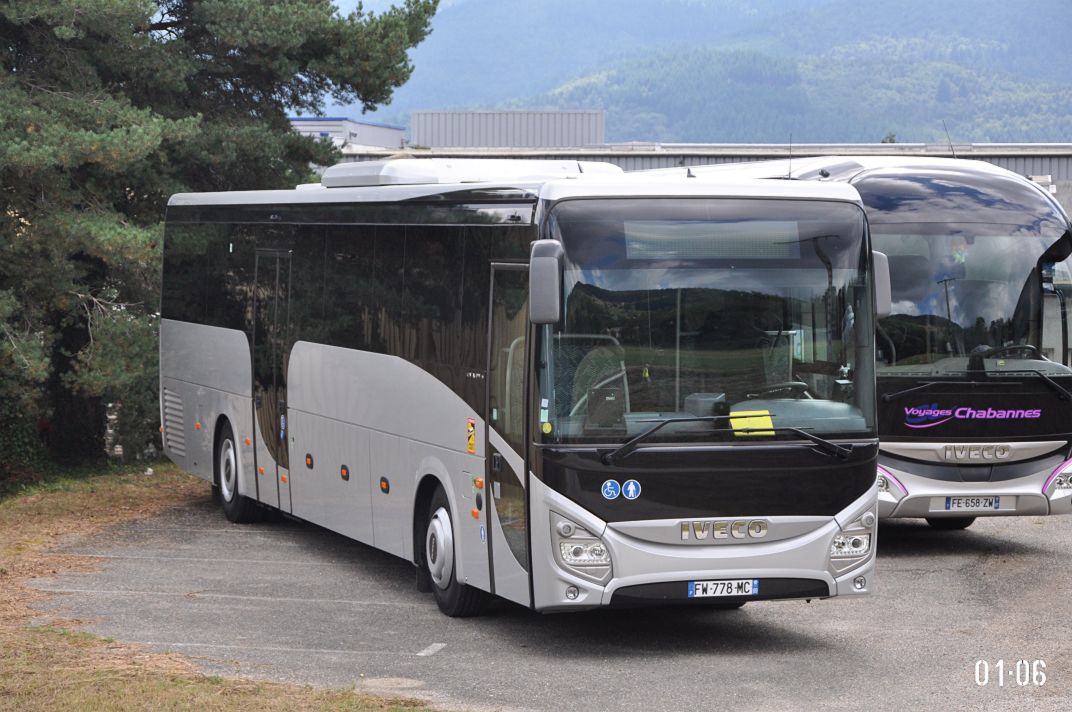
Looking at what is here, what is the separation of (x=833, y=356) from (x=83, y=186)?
1460 centimetres

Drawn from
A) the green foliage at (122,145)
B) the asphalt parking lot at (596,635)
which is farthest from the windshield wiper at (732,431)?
the green foliage at (122,145)

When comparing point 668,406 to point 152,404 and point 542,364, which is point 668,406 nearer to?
point 542,364

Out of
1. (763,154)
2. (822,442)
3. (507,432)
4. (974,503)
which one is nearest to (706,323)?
(822,442)

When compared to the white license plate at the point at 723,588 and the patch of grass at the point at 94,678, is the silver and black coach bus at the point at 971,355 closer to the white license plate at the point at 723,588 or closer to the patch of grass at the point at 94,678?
the white license plate at the point at 723,588

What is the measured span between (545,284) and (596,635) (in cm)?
277

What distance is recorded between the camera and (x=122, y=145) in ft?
66.8

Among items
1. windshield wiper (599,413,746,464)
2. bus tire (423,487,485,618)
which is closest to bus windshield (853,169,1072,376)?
bus tire (423,487,485,618)

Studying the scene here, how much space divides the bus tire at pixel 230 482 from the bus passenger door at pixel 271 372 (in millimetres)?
781

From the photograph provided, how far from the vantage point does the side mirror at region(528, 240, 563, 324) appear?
950 cm

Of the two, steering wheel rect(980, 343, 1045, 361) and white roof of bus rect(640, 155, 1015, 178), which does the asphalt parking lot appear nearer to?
steering wheel rect(980, 343, 1045, 361)

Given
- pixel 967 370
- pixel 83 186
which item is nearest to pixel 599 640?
pixel 967 370

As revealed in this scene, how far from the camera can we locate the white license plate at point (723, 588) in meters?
9.94

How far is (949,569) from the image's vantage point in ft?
46.5
